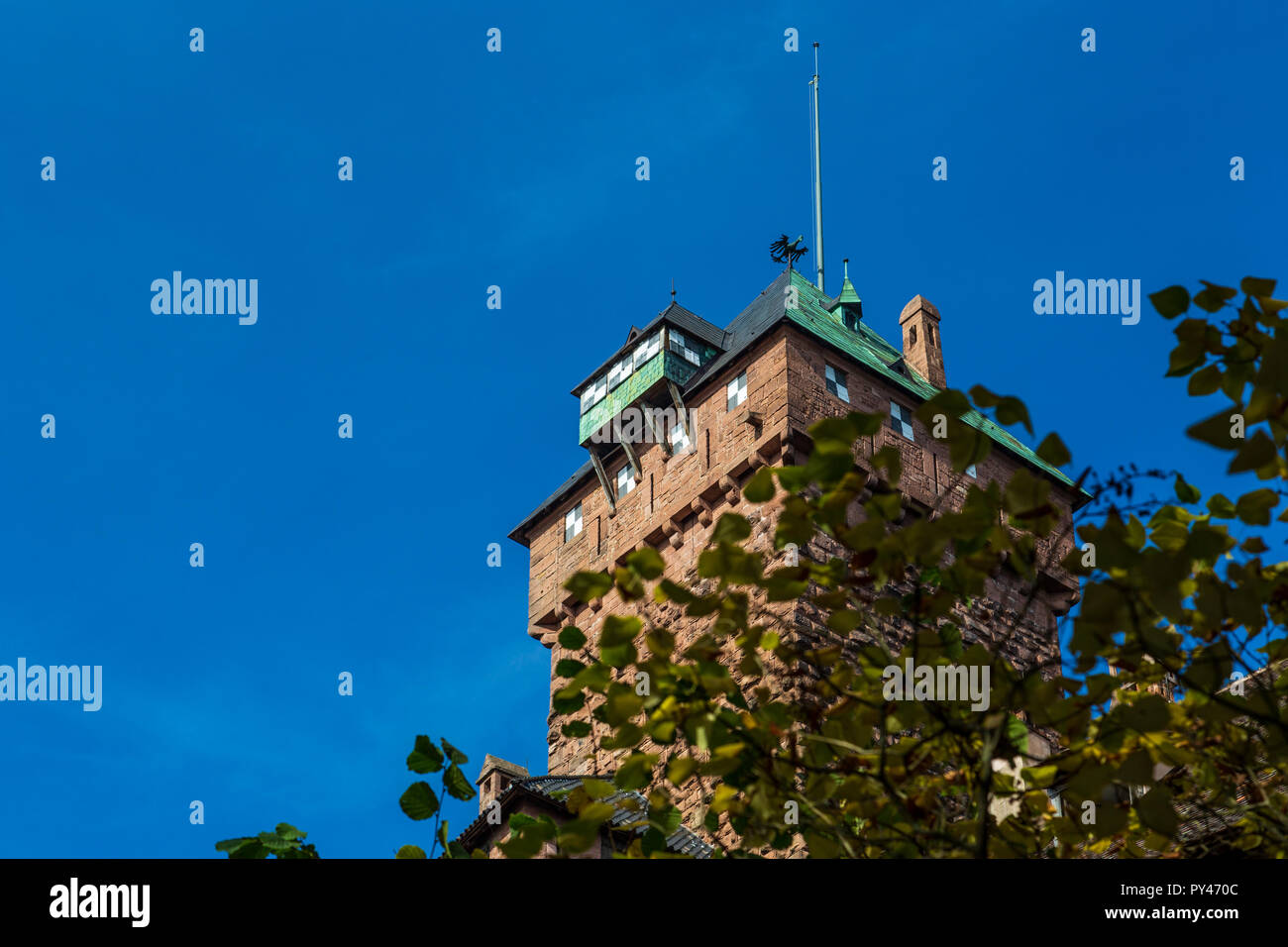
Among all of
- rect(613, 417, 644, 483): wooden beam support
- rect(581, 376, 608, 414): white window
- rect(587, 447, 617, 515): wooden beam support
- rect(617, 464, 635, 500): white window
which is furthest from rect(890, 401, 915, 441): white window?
rect(581, 376, 608, 414): white window

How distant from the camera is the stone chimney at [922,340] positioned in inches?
1356

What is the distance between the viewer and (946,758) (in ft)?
21.7

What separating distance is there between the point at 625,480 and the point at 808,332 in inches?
207

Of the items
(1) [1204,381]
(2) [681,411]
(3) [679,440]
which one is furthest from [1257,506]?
(2) [681,411]

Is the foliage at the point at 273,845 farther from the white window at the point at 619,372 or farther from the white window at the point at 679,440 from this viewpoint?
the white window at the point at 619,372

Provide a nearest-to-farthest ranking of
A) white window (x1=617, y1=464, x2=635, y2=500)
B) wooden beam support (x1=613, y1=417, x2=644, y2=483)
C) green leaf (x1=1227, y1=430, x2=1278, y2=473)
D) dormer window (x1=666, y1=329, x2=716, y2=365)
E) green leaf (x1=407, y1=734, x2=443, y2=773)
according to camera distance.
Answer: green leaf (x1=1227, y1=430, x2=1278, y2=473)
green leaf (x1=407, y1=734, x2=443, y2=773)
wooden beam support (x1=613, y1=417, x2=644, y2=483)
white window (x1=617, y1=464, x2=635, y2=500)
dormer window (x1=666, y1=329, x2=716, y2=365)

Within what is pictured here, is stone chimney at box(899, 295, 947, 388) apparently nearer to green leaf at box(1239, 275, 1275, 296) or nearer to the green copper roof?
the green copper roof

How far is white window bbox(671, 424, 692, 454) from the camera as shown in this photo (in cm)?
3084

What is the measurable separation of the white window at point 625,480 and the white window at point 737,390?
123 inches

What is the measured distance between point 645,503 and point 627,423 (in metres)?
2.61

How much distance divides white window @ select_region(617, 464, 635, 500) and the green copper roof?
4.87 meters

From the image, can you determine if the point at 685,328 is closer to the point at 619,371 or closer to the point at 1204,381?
the point at 619,371
